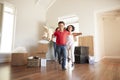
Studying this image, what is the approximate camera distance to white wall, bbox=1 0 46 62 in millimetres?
4410

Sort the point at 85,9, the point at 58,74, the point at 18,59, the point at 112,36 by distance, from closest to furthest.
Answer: the point at 58,74, the point at 18,59, the point at 85,9, the point at 112,36

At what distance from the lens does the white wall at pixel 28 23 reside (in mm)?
4410

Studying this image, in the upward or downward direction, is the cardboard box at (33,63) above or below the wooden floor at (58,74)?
above

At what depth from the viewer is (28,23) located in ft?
15.9

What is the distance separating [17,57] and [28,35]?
162 centimetres

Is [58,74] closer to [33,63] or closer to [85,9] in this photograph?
[33,63]

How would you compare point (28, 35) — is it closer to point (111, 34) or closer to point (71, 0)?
point (71, 0)

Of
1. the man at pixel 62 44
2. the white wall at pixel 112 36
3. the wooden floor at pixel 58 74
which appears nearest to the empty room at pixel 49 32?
the man at pixel 62 44

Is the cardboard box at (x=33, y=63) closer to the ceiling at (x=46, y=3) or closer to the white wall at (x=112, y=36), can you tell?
the ceiling at (x=46, y=3)

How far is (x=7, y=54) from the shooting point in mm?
3975

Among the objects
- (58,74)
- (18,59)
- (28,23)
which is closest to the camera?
(58,74)

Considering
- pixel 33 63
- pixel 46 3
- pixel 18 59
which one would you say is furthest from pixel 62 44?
pixel 46 3

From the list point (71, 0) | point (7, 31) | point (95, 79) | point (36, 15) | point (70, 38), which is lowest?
point (95, 79)

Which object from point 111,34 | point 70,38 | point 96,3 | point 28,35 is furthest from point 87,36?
point 111,34
